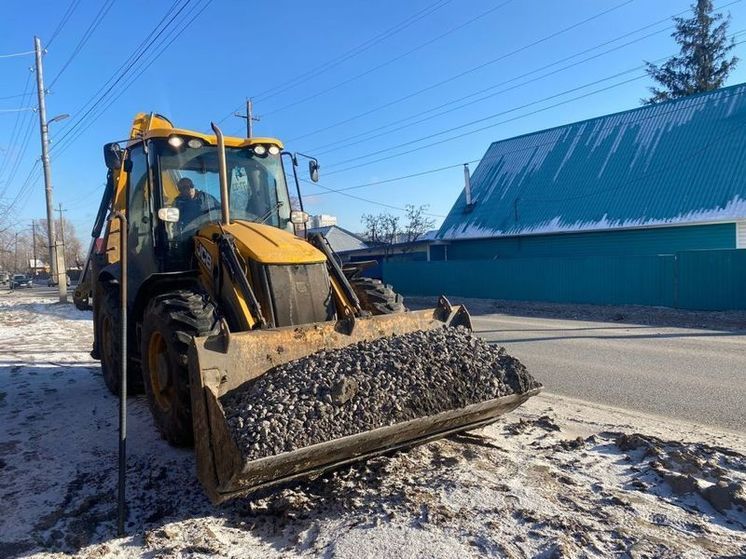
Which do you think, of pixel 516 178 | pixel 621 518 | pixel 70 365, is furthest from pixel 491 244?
pixel 621 518

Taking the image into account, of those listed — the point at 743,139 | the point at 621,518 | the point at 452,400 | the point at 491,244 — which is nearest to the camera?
the point at 621,518

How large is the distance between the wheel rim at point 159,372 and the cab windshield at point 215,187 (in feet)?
3.96

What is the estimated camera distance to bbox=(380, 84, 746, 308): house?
1817 centimetres

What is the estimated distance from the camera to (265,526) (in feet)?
11.7

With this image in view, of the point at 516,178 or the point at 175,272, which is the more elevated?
the point at 516,178

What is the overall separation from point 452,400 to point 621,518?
124 cm

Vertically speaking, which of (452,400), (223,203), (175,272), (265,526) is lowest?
(265,526)

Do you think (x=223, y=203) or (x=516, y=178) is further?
(x=516, y=178)

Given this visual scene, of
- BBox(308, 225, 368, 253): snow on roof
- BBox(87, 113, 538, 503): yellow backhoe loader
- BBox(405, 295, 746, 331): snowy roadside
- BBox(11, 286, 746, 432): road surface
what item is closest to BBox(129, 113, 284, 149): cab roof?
BBox(87, 113, 538, 503): yellow backhoe loader

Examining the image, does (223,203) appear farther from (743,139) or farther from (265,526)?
(743,139)

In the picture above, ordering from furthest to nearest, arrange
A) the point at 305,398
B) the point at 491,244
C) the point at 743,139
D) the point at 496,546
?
the point at 491,244
the point at 743,139
the point at 305,398
the point at 496,546

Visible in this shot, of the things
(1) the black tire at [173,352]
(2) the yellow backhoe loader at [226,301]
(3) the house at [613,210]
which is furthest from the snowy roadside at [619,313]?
(1) the black tire at [173,352]

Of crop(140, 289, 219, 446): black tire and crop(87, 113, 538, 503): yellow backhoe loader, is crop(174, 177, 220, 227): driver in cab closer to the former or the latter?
crop(87, 113, 538, 503): yellow backhoe loader

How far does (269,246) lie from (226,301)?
1.96 ft
